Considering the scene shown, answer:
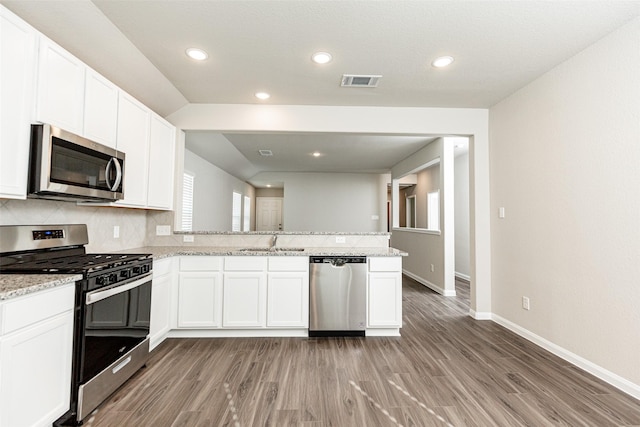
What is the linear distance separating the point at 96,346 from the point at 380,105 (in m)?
3.48

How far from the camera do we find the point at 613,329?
2.16 m

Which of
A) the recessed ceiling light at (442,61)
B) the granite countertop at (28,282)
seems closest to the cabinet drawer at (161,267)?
the granite countertop at (28,282)

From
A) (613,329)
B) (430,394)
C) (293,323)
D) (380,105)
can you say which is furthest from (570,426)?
(380,105)

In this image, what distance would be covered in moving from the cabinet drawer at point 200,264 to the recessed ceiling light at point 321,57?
84.3 inches

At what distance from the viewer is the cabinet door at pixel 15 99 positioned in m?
1.52

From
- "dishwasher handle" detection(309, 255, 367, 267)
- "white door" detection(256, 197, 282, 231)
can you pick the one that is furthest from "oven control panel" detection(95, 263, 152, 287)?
"white door" detection(256, 197, 282, 231)

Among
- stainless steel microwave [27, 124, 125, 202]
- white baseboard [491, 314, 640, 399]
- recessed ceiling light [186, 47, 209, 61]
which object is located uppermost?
recessed ceiling light [186, 47, 209, 61]

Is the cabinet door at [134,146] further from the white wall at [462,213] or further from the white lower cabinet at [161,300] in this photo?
the white wall at [462,213]

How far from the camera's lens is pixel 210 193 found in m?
6.48

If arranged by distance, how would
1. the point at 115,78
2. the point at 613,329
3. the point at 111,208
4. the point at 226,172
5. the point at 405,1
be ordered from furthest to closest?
the point at 226,172
the point at 111,208
the point at 115,78
the point at 613,329
the point at 405,1

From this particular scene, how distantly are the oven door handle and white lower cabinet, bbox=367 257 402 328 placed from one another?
6.87 ft

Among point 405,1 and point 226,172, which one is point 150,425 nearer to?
point 405,1

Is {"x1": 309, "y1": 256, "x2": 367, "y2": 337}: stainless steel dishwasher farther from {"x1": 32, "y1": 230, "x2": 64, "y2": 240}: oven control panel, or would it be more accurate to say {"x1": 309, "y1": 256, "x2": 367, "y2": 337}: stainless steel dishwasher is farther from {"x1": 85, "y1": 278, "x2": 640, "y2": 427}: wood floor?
{"x1": 32, "y1": 230, "x2": 64, "y2": 240}: oven control panel

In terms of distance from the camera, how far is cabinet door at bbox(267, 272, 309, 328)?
9.70 ft
